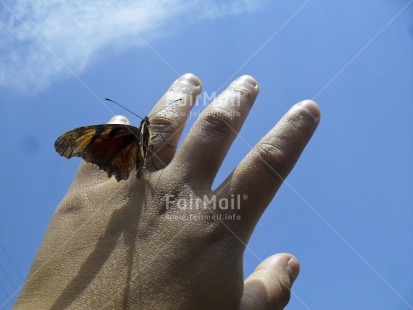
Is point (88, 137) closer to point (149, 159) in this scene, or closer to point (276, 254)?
point (149, 159)

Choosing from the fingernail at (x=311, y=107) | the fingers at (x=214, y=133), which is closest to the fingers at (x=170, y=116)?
the fingers at (x=214, y=133)

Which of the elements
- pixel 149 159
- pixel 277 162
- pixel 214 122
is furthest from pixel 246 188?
pixel 149 159

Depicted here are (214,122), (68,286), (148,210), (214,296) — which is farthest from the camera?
(214,122)

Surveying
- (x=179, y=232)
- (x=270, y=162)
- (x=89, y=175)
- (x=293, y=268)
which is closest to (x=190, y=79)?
(x=89, y=175)

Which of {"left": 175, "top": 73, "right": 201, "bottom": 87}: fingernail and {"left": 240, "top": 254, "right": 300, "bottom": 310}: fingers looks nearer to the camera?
{"left": 240, "top": 254, "right": 300, "bottom": 310}: fingers

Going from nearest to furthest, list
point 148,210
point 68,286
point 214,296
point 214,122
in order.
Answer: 1. point 214,296
2. point 68,286
3. point 148,210
4. point 214,122

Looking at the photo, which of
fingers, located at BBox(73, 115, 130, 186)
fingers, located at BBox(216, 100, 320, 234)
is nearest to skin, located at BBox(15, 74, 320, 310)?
fingers, located at BBox(216, 100, 320, 234)

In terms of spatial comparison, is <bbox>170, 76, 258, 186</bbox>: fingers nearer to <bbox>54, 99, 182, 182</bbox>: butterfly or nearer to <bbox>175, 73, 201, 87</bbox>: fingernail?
<bbox>54, 99, 182, 182</bbox>: butterfly

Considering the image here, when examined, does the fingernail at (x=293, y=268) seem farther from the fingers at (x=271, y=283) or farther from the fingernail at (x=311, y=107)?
the fingernail at (x=311, y=107)
